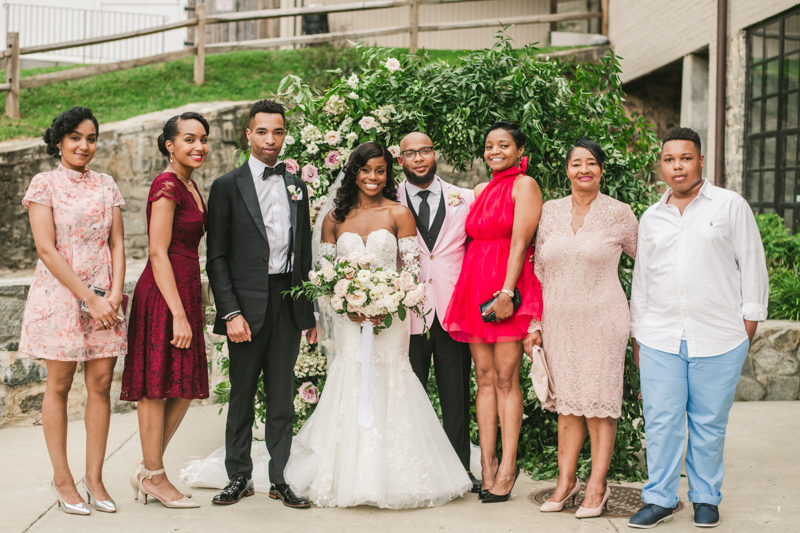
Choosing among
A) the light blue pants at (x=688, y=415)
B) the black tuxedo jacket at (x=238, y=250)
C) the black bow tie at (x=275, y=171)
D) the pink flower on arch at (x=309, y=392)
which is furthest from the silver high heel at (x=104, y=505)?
the light blue pants at (x=688, y=415)

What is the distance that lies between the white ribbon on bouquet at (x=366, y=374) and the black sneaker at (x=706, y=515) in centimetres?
188

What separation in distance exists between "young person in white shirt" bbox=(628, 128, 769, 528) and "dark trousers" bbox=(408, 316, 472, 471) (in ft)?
3.68

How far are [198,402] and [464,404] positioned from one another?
11.4 ft

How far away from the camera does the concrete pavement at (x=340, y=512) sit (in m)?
3.86

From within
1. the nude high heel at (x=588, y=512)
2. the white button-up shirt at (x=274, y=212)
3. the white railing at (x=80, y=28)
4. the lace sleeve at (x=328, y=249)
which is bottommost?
the nude high heel at (x=588, y=512)

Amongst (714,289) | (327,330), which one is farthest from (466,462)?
(714,289)

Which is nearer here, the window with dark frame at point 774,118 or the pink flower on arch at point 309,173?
the pink flower on arch at point 309,173

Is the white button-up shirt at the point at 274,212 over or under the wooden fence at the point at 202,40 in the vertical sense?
under

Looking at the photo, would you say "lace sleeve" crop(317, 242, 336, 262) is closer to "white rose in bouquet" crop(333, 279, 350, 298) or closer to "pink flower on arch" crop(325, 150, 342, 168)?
"white rose in bouquet" crop(333, 279, 350, 298)

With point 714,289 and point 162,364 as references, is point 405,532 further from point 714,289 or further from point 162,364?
point 714,289

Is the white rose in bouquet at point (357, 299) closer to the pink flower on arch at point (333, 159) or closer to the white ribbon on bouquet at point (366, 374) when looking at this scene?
the white ribbon on bouquet at point (366, 374)

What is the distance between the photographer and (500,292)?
4.12m

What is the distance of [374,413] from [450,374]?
0.61 meters

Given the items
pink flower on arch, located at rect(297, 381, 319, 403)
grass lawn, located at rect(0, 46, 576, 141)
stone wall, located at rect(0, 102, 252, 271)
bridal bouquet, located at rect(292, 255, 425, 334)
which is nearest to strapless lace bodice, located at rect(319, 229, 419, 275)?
bridal bouquet, located at rect(292, 255, 425, 334)
